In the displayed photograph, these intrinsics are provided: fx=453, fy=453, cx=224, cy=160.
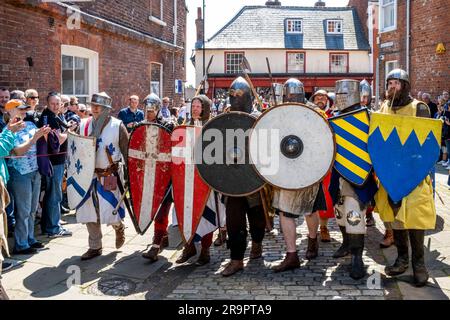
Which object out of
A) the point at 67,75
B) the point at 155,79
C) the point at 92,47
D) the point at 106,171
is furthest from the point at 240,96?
the point at 155,79

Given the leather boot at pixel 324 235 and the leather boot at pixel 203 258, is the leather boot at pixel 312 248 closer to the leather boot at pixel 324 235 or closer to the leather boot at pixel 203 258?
the leather boot at pixel 324 235

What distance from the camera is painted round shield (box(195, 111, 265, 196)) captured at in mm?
3785

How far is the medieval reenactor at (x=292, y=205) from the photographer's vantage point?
3910mm

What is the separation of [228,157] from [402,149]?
1388 mm

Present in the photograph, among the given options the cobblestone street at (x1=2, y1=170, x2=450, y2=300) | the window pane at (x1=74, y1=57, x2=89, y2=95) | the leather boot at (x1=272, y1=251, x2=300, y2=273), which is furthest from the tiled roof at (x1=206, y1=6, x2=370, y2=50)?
the leather boot at (x1=272, y1=251, x2=300, y2=273)

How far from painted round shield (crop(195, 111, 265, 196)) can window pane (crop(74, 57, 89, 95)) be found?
486 cm

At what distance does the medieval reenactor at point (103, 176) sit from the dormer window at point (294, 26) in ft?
85.6

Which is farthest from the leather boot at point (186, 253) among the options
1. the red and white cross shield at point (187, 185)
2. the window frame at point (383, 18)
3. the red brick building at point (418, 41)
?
the window frame at point (383, 18)

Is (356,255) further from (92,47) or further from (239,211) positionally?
(92,47)

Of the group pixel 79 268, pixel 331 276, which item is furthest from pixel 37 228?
pixel 331 276

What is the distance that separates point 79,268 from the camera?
417 cm

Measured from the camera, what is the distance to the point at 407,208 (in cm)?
360

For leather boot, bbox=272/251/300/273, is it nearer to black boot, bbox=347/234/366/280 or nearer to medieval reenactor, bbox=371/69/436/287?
black boot, bbox=347/234/366/280
